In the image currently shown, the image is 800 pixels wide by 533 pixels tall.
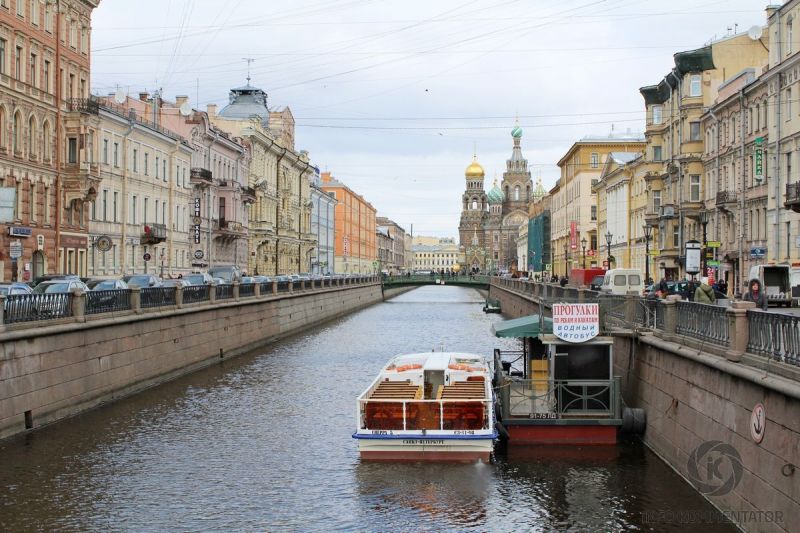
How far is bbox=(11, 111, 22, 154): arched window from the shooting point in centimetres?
4384

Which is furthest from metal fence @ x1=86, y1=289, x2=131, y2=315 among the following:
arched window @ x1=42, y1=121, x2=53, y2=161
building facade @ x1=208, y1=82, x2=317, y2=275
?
building facade @ x1=208, y1=82, x2=317, y2=275

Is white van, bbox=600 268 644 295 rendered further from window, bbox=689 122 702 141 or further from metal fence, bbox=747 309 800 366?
metal fence, bbox=747 309 800 366

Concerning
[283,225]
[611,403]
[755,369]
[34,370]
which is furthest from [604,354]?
[283,225]

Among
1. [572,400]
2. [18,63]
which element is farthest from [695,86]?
[572,400]

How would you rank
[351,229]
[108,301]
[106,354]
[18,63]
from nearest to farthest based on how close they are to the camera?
1. [106,354]
2. [108,301]
3. [18,63]
4. [351,229]

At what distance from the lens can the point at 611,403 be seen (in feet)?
74.0

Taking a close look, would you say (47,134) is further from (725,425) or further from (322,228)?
(322,228)

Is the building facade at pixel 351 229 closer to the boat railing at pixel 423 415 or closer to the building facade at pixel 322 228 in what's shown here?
the building facade at pixel 322 228

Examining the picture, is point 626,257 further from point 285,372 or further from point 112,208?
point 285,372

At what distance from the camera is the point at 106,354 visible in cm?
2859

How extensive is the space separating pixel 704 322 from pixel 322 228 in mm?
117543

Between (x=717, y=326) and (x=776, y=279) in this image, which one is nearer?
(x=717, y=326)

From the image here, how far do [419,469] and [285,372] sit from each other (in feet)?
61.1

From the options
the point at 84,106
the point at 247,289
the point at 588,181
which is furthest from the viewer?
the point at 588,181
